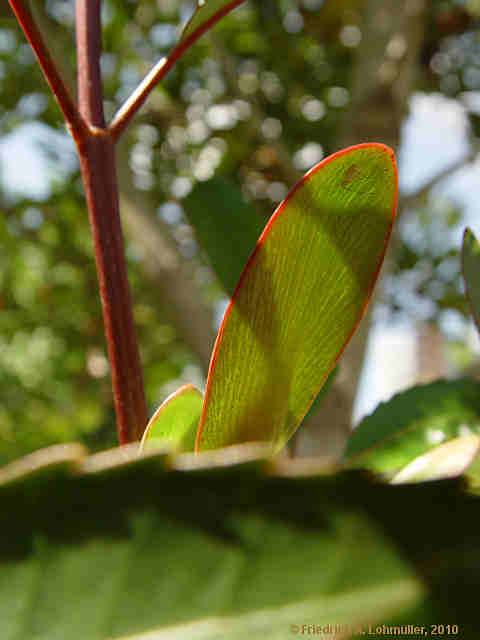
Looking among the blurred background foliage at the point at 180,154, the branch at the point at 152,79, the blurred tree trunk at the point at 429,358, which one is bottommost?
the blurred tree trunk at the point at 429,358

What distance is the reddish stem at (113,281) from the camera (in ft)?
0.85

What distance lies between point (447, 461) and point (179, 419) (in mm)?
104

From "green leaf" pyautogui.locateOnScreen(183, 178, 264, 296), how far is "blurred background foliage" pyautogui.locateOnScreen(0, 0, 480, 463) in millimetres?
910

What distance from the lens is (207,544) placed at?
5.0 inches

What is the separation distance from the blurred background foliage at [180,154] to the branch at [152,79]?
101 cm

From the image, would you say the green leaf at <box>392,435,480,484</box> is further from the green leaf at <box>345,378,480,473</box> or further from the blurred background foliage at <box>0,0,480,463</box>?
the blurred background foliage at <box>0,0,480,463</box>

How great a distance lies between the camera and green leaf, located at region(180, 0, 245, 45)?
283mm

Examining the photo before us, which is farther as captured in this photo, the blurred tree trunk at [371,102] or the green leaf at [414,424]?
the blurred tree trunk at [371,102]

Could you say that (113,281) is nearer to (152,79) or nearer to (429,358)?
(152,79)

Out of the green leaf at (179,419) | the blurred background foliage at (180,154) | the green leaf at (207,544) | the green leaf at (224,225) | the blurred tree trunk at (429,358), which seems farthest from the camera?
the blurred tree trunk at (429,358)

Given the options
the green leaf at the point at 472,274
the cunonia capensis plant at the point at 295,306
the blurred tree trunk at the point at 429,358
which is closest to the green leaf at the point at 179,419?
the cunonia capensis plant at the point at 295,306

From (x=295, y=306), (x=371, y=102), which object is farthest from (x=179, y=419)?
(x=371, y=102)

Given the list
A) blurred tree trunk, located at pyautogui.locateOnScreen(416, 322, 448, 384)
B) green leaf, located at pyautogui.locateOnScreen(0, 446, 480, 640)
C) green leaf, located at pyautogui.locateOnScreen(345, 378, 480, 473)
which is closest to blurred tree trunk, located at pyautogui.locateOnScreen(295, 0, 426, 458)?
green leaf, located at pyautogui.locateOnScreen(345, 378, 480, 473)

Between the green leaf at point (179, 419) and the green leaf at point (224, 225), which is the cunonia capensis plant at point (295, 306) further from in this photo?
the green leaf at point (224, 225)
